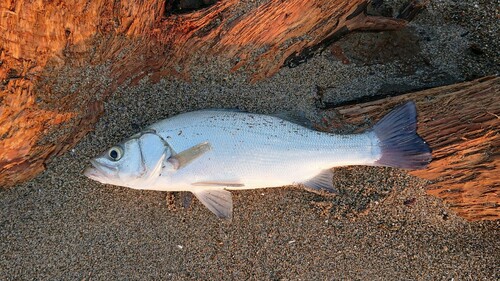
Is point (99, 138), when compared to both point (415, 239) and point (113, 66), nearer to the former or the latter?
point (113, 66)

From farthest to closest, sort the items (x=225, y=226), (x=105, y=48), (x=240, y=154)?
(x=225, y=226), (x=240, y=154), (x=105, y=48)

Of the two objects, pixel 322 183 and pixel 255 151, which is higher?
pixel 255 151

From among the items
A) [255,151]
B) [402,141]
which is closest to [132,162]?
[255,151]

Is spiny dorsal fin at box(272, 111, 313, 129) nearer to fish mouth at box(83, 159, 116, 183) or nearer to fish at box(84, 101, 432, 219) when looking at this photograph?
fish at box(84, 101, 432, 219)

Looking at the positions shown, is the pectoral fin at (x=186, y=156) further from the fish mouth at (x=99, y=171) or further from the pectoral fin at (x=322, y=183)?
the pectoral fin at (x=322, y=183)

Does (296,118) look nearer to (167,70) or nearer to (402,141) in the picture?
(402,141)

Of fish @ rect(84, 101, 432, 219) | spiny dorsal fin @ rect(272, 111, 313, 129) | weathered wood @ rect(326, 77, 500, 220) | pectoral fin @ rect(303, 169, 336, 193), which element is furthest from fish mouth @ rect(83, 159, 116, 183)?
weathered wood @ rect(326, 77, 500, 220)

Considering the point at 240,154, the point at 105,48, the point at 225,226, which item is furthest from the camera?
the point at 225,226
